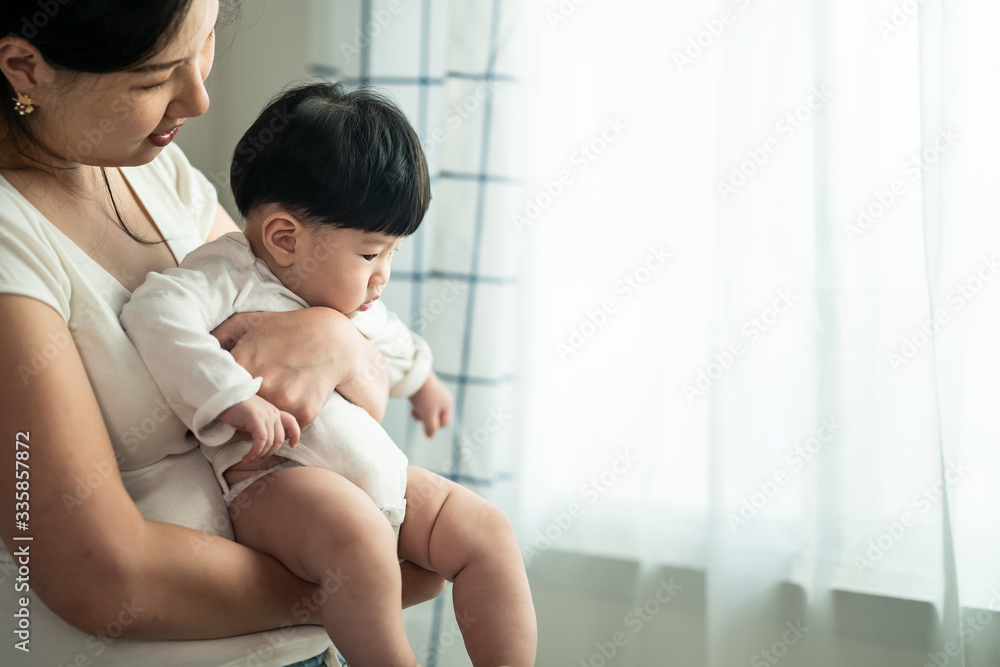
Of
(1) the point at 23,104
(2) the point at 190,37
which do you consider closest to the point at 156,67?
(2) the point at 190,37

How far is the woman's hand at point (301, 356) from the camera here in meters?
0.86

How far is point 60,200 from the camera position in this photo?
0.86m

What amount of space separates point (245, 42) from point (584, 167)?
3.57 feet

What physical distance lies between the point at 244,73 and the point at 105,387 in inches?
60.6

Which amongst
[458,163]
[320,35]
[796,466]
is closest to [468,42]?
[458,163]

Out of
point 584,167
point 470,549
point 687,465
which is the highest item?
point 584,167

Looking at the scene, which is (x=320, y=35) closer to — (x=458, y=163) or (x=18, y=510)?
(x=458, y=163)
